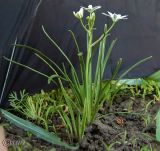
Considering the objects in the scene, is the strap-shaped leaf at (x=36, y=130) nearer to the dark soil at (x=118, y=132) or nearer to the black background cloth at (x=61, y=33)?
the dark soil at (x=118, y=132)

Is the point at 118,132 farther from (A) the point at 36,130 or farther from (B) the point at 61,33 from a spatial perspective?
(B) the point at 61,33

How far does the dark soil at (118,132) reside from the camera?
87.4 inches

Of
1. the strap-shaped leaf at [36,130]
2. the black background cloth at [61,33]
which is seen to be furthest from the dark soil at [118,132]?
the black background cloth at [61,33]

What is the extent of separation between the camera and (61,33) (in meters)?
2.49

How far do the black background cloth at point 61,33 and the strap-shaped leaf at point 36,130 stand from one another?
0.53ft

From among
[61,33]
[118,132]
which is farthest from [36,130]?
[61,33]

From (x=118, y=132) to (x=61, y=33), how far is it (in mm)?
671

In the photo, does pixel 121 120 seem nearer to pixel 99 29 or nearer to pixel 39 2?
pixel 99 29

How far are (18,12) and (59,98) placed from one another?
0.64m

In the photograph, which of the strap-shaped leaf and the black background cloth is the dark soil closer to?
the strap-shaped leaf

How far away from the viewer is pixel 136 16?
273cm

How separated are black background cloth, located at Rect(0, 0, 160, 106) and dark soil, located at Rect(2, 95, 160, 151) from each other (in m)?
0.24

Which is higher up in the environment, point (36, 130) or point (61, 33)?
point (61, 33)

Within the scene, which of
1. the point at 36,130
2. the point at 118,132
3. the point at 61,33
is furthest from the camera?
the point at 61,33
